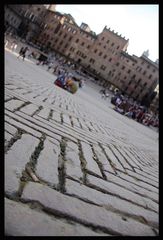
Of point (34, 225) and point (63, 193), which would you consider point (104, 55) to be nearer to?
Answer: point (63, 193)

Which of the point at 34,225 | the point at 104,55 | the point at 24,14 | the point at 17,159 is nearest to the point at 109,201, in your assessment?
the point at 17,159

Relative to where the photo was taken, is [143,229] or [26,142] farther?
[26,142]

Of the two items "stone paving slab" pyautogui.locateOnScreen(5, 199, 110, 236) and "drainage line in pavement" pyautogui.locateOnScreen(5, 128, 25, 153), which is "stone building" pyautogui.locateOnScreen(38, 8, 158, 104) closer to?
"drainage line in pavement" pyautogui.locateOnScreen(5, 128, 25, 153)

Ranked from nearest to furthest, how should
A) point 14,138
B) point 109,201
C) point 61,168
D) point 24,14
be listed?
point 109,201 → point 61,168 → point 14,138 → point 24,14

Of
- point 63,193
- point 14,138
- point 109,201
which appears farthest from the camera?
point 14,138

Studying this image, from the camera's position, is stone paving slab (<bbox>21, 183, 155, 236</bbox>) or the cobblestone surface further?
stone paving slab (<bbox>21, 183, 155, 236</bbox>)

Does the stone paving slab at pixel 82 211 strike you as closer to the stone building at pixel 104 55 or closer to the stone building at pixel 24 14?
the stone building at pixel 24 14

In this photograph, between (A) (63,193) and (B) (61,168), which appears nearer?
(A) (63,193)

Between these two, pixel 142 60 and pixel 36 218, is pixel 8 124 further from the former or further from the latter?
pixel 142 60

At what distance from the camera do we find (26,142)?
288 cm

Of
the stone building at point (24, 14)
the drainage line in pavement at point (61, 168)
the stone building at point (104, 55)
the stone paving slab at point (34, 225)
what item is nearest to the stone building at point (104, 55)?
the stone building at point (104, 55)

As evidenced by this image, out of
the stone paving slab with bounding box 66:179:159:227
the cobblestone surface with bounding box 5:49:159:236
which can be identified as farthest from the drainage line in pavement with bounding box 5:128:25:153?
the stone paving slab with bounding box 66:179:159:227
